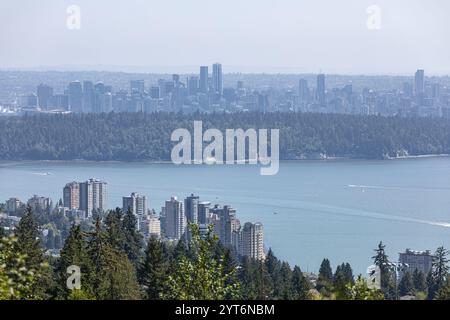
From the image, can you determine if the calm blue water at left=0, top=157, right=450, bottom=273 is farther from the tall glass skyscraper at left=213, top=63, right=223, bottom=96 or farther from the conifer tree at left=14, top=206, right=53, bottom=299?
the conifer tree at left=14, top=206, right=53, bottom=299

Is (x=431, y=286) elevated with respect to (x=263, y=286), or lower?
lower

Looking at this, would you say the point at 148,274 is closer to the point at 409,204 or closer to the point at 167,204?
the point at 167,204

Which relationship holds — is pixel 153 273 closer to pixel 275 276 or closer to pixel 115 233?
pixel 115 233

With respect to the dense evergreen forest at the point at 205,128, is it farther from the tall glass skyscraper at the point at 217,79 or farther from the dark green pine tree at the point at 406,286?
the dark green pine tree at the point at 406,286

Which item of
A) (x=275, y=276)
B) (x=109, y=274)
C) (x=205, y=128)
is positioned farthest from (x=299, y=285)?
(x=205, y=128)
